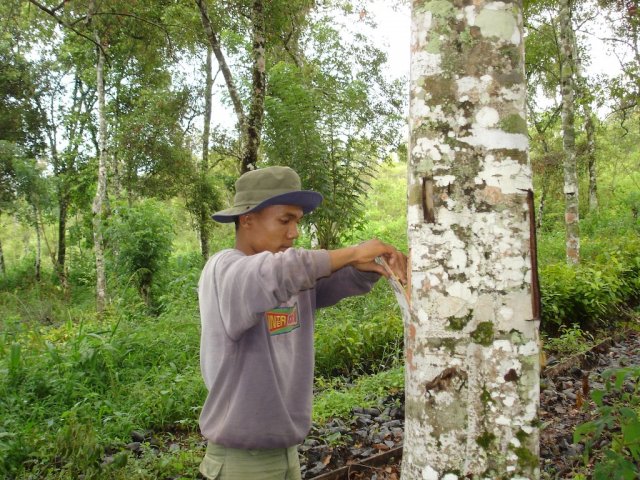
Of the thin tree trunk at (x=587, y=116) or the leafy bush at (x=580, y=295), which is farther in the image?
the thin tree trunk at (x=587, y=116)

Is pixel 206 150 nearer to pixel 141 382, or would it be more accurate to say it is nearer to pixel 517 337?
pixel 141 382

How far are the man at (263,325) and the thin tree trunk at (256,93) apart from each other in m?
5.83

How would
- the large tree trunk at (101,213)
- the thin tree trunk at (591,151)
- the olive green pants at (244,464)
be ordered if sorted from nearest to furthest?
the olive green pants at (244,464), the large tree trunk at (101,213), the thin tree trunk at (591,151)

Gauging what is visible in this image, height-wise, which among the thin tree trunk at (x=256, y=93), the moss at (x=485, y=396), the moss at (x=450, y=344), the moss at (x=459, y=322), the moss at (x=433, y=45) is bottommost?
the moss at (x=485, y=396)

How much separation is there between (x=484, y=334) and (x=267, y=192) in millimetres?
989

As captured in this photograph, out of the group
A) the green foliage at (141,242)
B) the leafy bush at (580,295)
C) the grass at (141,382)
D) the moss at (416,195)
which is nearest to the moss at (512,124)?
the moss at (416,195)

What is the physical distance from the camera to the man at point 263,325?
1694 mm

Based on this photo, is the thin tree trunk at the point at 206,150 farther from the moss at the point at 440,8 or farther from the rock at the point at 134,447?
the moss at the point at 440,8

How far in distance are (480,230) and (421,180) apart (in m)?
0.24

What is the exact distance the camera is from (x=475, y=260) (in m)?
1.54

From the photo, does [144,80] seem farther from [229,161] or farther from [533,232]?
[533,232]

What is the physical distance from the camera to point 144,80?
1652 cm

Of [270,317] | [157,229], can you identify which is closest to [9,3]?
[157,229]

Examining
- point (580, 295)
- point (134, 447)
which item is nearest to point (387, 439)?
point (134, 447)
